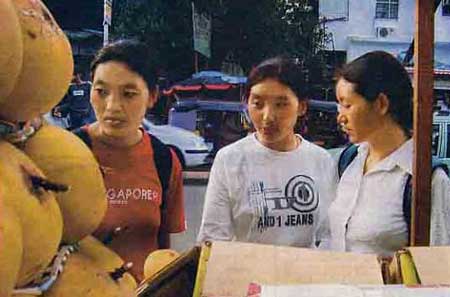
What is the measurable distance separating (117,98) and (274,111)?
413 millimetres

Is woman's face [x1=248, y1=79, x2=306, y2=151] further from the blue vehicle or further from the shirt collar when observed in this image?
the blue vehicle

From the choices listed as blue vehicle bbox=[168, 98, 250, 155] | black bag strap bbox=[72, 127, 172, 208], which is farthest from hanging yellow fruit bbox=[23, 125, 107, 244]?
blue vehicle bbox=[168, 98, 250, 155]

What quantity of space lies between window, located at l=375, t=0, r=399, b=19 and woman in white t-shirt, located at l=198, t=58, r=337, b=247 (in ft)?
6.64

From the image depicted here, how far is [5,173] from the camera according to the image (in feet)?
2.52

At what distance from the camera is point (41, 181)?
81cm

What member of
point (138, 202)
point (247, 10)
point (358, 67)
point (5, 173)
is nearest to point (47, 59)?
point (5, 173)

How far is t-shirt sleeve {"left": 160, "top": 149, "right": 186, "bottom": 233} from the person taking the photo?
2.01 meters

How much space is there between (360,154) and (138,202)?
576 millimetres

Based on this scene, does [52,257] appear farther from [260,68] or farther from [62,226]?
[260,68]

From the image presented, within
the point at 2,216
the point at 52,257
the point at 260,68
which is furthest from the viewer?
the point at 260,68

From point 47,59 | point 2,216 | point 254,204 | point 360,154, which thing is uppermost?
point 47,59

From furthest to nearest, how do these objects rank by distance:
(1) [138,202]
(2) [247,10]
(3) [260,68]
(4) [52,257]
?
(2) [247,10], (3) [260,68], (1) [138,202], (4) [52,257]

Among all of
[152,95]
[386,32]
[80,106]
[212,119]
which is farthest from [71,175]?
[212,119]

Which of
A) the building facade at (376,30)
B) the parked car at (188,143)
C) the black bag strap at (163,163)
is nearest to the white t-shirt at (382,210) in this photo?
the black bag strap at (163,163)
